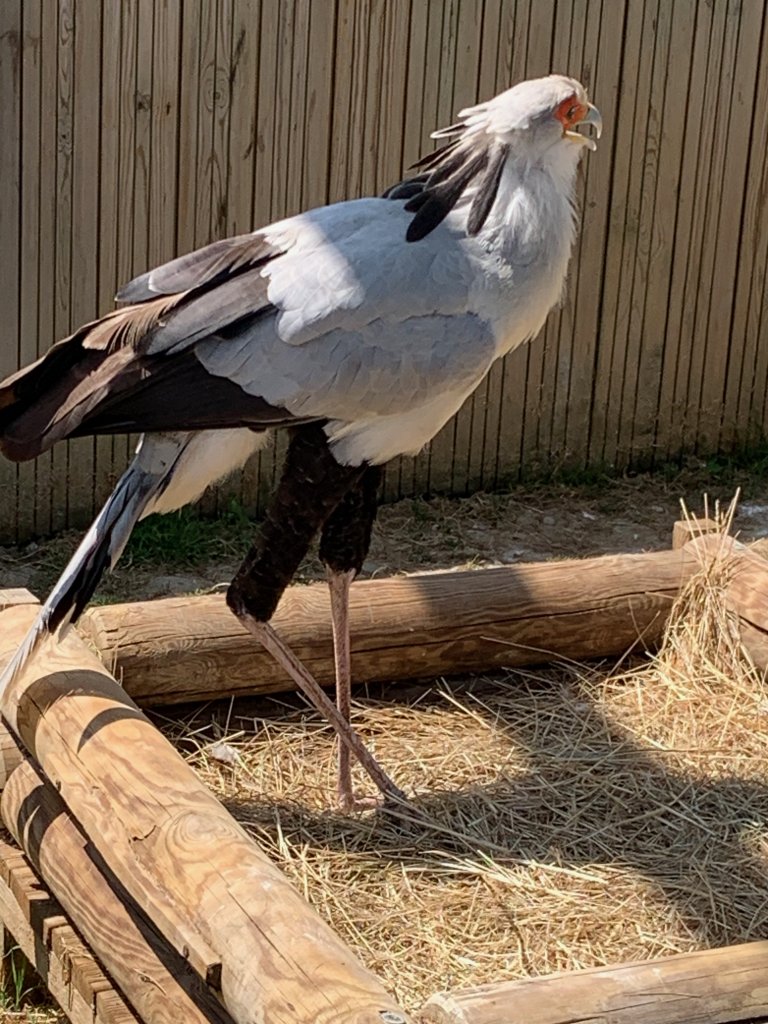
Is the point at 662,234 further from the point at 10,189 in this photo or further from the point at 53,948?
the point at 53,948

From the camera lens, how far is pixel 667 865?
3736 millimetres

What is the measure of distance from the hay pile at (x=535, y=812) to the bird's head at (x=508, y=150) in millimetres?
1399

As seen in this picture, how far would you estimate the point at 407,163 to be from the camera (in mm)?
5930

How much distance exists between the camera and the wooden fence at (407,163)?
540cm

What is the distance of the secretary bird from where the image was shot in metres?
3.56

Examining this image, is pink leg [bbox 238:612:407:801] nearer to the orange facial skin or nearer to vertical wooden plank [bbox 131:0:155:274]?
the orange facial skin

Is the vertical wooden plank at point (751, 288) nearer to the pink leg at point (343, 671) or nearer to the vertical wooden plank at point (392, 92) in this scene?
the vertical wooden plank at point (392, 92)

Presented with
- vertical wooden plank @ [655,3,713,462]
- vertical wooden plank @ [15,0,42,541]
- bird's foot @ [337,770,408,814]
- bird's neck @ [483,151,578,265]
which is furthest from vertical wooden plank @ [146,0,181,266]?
bird's foot @ [337,770,408,814]

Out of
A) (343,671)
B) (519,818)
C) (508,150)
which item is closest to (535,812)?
(519,818)

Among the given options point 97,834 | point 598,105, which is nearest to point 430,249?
point 97,834

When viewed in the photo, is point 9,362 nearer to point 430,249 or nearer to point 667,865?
point 430,249

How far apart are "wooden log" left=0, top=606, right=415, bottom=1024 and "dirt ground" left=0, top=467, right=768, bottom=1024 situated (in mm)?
499

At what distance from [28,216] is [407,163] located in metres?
1.41

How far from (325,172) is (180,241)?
23.2 inches
